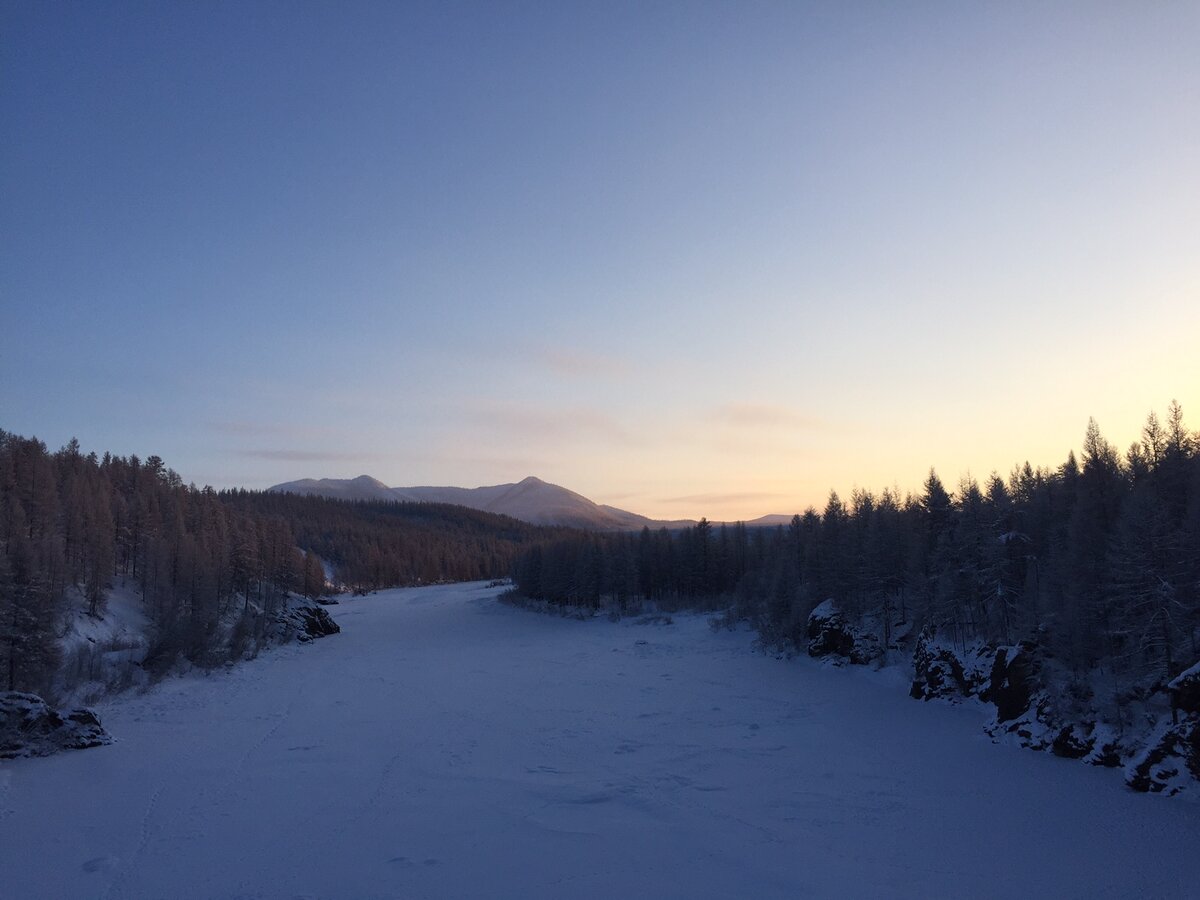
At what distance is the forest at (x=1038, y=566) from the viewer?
2497 cm

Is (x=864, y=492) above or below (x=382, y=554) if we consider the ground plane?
above

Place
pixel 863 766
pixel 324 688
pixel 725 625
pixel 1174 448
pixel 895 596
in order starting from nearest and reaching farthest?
pixel 863 766, pixel 1174 448, pixel 324 688, pixel 895 596, pixel 725 625

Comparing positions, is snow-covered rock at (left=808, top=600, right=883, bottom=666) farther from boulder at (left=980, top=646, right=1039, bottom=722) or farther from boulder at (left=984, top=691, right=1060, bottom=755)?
boulder at (left=984, top=691, right=1060, bottom=755)

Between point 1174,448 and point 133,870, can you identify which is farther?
point 1174,448

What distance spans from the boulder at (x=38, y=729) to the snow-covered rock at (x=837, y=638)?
40.2 m

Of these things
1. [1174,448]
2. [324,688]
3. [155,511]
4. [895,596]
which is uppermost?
[1174,448]

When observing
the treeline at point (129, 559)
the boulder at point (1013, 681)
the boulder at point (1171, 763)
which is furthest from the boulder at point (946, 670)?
the treeline at point (129, 559)

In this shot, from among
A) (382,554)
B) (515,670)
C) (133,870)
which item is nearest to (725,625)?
(515,670)

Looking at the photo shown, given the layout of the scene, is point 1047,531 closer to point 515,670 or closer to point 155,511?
point 515,670

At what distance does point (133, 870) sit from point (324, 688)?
25161mm

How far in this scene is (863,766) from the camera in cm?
2362

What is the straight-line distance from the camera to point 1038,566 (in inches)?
1416

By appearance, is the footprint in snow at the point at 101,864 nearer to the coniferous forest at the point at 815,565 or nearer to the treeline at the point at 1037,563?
the coniferous forest at the point at 815,565

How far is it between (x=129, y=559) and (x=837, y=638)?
7252 cm
